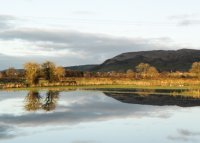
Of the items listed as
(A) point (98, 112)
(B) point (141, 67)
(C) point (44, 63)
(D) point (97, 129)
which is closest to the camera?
(D) point (97, 129)

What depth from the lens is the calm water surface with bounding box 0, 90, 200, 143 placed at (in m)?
23.5

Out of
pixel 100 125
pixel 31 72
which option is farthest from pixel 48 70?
pixel 100 125

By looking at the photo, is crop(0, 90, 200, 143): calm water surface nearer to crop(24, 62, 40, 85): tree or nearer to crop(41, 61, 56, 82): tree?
crop(24, 62, 40, 85): tree

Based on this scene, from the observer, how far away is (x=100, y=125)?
28891 millimetres

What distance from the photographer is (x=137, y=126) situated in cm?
2855

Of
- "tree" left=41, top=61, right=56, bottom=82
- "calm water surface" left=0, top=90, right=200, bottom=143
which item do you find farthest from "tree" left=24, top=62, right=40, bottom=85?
"calm water surface" left=0, top=90, right=200, bottom=143

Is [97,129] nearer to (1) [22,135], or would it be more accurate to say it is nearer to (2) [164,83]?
(1) [22,135]

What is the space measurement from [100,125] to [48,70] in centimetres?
5481

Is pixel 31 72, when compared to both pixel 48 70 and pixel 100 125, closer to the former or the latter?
pixel 48 70

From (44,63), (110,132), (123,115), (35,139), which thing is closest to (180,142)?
(110,132)

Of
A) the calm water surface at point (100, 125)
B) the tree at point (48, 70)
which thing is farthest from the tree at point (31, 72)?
the calm water surface at point (100, 125)

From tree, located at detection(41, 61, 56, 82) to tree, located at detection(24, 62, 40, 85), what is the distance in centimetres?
352

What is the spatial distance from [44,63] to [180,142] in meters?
63.2

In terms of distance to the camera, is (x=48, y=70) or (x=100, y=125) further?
(x=48, y=70)
